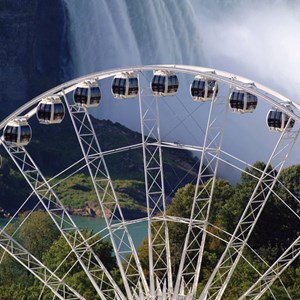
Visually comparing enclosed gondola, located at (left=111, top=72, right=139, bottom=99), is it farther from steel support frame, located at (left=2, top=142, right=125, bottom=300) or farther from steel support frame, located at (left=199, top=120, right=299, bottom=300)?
steel support frame, located at (left=199, top=120, right=299, bottom=300)

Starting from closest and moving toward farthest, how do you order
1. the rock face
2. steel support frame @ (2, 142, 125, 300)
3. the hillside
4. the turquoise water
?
steel support frame @ (2, 142, 125, 300)
the turquoise water
the hillside
the rock face

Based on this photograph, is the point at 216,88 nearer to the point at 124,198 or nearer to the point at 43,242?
the point at 43,242

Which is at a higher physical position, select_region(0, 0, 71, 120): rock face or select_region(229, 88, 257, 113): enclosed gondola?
select_region(229, 88, 257, 113): enclosed gondola

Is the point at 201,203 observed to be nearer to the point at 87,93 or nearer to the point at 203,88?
the point at 87,93

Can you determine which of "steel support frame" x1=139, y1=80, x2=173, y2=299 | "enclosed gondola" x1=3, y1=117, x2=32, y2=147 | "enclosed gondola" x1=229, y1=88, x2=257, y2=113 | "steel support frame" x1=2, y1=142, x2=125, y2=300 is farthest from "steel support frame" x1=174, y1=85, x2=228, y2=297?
"enclosed gondola" x1=3, y1=117, x2=32, y2=147

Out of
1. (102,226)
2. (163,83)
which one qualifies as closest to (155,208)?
(163,83)
